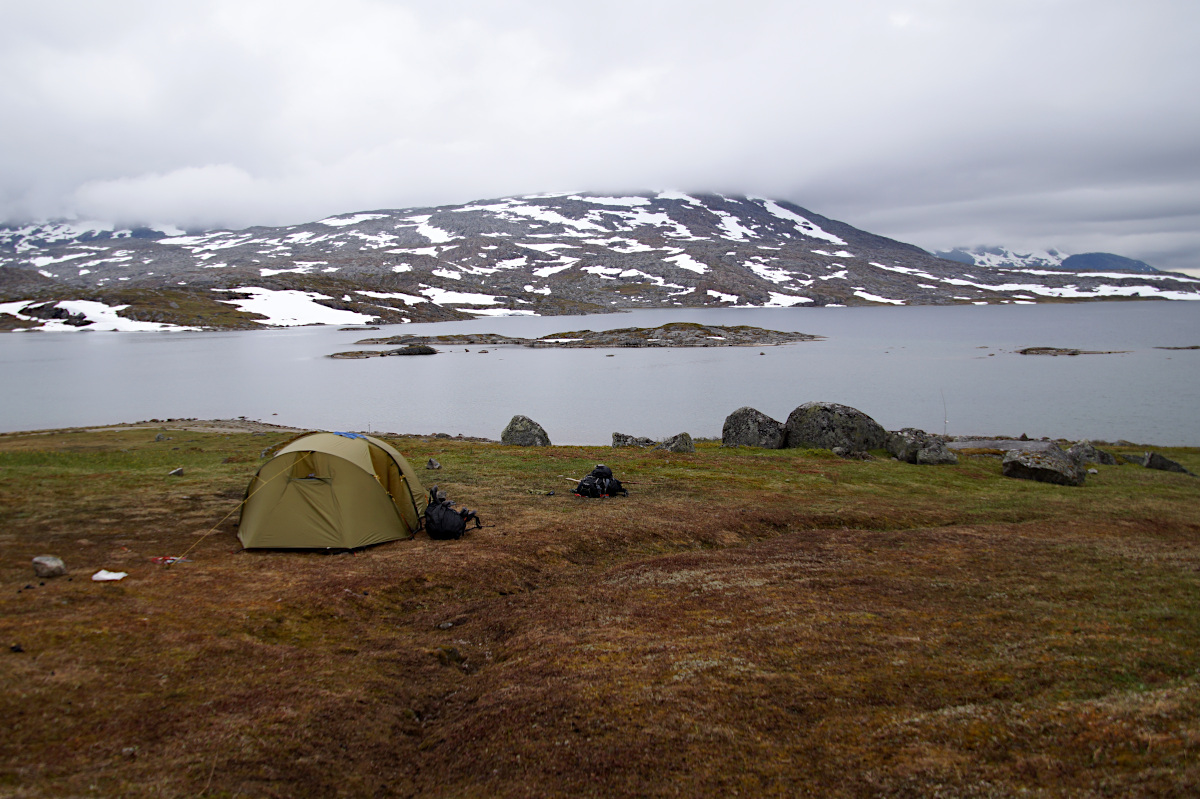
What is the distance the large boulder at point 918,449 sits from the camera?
106ft

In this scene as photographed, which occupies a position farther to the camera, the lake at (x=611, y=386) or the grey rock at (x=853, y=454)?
the lake at (x=611, y=386)

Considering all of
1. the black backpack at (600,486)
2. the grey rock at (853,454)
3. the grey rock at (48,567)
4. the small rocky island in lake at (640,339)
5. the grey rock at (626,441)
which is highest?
the small rocky island in lake at (640,339)

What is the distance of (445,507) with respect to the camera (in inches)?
669

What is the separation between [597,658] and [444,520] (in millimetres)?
7772

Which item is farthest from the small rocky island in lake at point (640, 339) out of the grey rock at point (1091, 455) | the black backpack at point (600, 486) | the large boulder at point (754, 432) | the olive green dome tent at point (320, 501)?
the olive green dome tent at point (320, 501)

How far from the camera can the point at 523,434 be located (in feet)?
124

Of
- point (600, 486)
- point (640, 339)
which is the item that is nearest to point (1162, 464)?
point (600, 486)

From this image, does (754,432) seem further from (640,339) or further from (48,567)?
(640,339)

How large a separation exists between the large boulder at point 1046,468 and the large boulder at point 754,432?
37.3ft

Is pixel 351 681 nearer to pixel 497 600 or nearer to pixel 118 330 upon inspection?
pixel 497 600

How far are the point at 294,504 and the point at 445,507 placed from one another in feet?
12.1

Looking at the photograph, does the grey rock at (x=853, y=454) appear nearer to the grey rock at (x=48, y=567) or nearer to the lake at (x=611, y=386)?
the lake at (x=611, y=386)

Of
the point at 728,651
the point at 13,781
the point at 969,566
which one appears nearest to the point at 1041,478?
the point at 969,566

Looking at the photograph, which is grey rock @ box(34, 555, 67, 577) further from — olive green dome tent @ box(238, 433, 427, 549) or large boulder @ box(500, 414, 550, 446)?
large boulder @ box(500, 414, 550, 446)
